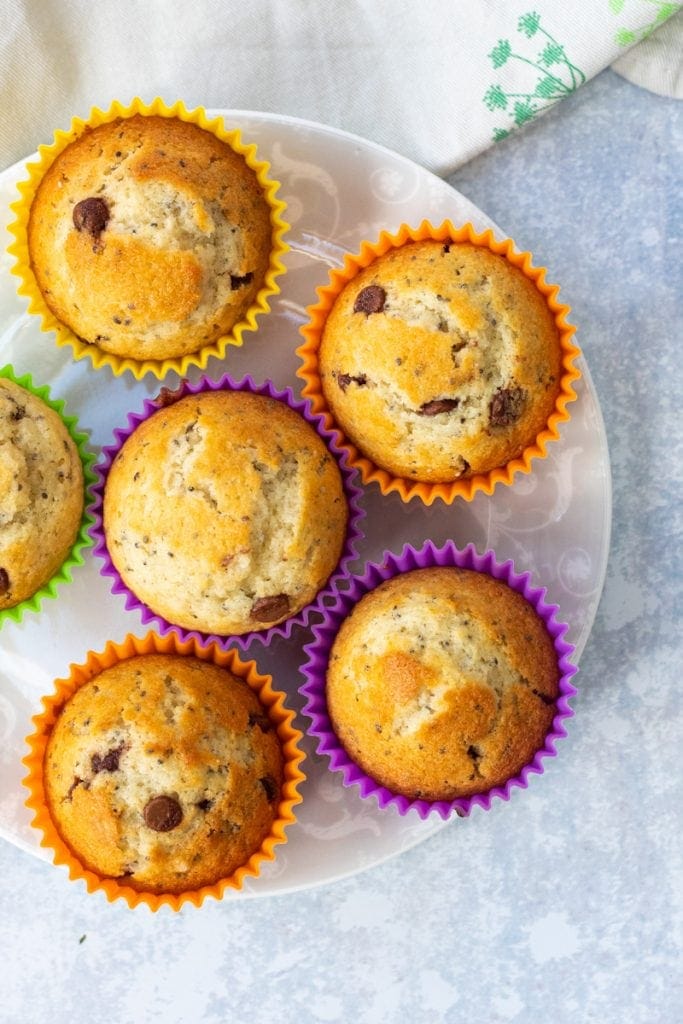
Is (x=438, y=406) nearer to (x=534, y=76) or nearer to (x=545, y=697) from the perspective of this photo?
(x=545, y=697)

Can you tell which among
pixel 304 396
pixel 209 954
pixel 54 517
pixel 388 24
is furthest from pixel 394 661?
pixel 388 24

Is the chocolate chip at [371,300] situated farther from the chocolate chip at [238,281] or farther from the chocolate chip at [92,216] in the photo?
the chocolate chip at [92,216]

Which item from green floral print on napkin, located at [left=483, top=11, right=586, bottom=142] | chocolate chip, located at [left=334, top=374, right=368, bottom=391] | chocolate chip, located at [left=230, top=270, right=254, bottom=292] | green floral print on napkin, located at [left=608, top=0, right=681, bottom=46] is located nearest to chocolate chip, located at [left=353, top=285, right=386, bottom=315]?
chocolate chip, located at [left=334, top=374, right=368, bottom=391]

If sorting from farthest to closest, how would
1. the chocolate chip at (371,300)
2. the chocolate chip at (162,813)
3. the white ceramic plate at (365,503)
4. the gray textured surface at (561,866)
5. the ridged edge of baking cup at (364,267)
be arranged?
the gray textured surface at (561,866), the white ceramic plate at (365,503), the ridged edge of baking cup at (364,267), the chocolate chip at (371,300), the chocolate chip at (162,813)

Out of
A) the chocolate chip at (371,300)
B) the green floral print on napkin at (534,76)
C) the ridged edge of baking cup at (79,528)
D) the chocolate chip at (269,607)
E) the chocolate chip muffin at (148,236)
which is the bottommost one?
the chocolate chip at (269,607)

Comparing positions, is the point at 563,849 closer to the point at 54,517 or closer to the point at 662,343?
the point at 662,343

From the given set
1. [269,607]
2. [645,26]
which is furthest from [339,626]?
[645,26]

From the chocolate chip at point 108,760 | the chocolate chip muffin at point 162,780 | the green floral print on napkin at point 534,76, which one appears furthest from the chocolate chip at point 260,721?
the green floral print on napkin at point 534,76
